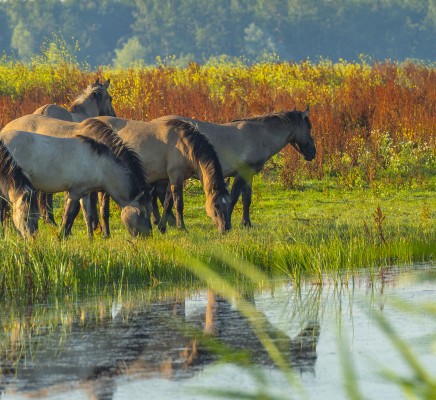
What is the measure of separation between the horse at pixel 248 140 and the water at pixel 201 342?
5757mm

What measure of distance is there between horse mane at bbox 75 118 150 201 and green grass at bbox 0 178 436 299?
72 cm

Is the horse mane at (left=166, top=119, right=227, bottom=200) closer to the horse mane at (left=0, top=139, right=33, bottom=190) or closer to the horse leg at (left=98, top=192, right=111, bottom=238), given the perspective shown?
the horse leg at (left=98, top=192, right=111, bottom=238)

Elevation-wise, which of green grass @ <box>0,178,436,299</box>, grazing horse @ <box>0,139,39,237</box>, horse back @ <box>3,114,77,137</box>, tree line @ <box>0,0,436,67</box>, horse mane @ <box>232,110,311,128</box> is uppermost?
tree line @ <box>0,0,436,67</box>

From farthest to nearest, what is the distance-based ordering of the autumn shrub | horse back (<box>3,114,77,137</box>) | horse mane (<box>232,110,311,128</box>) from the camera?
the autumn shrub → horse mane (<box>232,110,311,128</box>) → horse back (<box>3,114,77,137</box>)

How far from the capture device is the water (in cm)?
619

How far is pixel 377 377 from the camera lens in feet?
21.0

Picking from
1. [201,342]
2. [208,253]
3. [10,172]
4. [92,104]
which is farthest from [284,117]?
[201,342]

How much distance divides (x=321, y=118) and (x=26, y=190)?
969cm

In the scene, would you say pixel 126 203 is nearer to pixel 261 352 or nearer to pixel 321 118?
pixel 261 352

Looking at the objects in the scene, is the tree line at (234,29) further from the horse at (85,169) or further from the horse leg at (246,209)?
the horse at (85,169)

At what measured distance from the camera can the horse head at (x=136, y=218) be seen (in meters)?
13.4

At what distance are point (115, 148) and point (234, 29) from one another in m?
91.8

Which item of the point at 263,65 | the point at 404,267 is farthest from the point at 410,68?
the point at 404,267

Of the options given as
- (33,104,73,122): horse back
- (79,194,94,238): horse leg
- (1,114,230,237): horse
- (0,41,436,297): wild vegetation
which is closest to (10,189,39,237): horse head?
(0,41,436,297): wild vegetation
